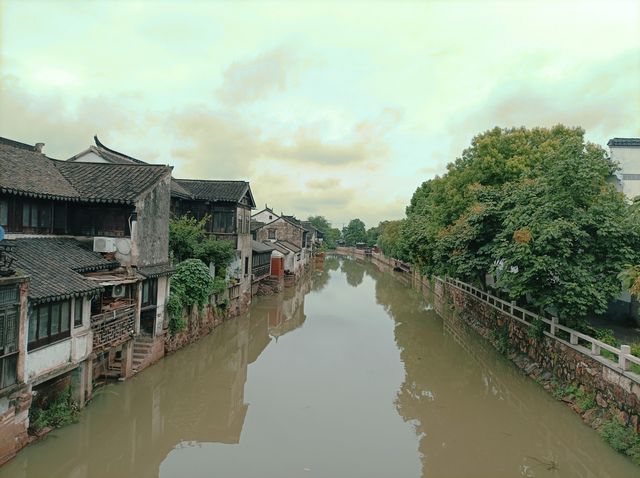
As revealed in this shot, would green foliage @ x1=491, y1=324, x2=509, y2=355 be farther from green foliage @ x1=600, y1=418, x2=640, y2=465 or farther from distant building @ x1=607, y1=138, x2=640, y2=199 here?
distant building @ x1=607, y1=138, x2=640, y2=199

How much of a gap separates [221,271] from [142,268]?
7.82 m

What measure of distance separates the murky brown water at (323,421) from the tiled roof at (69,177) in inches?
255

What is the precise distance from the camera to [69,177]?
16.4 metres

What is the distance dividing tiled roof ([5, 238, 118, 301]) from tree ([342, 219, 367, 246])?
121 meters

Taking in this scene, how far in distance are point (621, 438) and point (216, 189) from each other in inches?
883

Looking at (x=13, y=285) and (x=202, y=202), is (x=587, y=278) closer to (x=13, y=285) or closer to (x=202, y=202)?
(x=13, y=285)

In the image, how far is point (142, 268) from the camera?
16062mm

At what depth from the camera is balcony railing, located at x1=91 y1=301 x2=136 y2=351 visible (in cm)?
1298

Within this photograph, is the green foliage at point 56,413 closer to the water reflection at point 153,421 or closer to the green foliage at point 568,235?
the water reflection at point 153,421

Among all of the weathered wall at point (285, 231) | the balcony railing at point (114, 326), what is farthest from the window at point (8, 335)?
the weathered wall at point (285, 231)

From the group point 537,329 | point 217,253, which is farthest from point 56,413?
point 537,329

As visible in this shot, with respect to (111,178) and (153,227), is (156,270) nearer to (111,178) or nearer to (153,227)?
(153,227)

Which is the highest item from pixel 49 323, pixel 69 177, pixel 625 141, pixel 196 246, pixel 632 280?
pixel 625 141

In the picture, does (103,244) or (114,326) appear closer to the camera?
(114,326)
